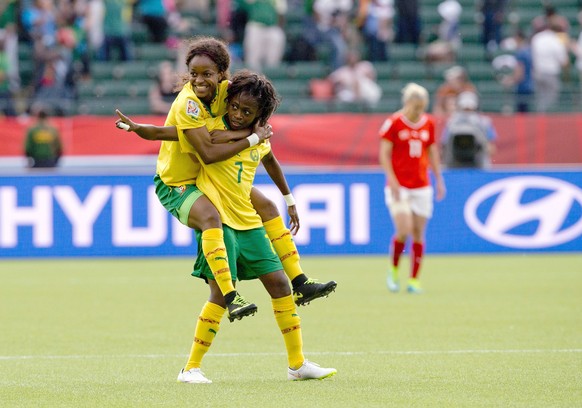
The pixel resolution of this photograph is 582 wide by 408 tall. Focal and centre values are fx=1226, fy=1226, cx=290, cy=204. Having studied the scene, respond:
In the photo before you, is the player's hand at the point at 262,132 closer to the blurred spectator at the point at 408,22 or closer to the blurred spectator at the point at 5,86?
the blurred spectator at the point at 5,86

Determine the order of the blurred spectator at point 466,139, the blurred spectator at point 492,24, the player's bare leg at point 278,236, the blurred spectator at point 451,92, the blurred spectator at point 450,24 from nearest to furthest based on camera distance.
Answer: the player's bare leg at point 278,236, the blurred spectator at point 466,139, the blurred spectator at point 451,92, the blurred spectator at point 450,24, the blurred spectator at point 492,24

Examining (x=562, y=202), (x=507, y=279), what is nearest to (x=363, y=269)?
(x=507, y=279)

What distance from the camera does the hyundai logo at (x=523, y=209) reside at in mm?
17922

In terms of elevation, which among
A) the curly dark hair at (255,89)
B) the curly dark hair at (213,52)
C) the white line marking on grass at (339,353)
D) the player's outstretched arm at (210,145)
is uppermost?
the curly dark hair at (213,52)

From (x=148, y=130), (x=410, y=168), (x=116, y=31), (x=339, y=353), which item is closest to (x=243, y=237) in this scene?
(x=148, y=130)

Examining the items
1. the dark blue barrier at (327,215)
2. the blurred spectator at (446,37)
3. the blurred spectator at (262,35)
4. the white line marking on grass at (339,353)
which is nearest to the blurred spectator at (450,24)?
the blurred spectator at (446,37)

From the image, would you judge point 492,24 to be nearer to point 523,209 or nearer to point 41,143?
point 523,209

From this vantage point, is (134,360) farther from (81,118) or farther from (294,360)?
(81,118)

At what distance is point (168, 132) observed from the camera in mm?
7312

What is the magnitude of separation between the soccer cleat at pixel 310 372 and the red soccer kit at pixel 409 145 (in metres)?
6.42

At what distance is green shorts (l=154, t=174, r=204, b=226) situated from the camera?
747cm

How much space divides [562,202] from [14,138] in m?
8.68

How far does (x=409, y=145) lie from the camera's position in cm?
1366

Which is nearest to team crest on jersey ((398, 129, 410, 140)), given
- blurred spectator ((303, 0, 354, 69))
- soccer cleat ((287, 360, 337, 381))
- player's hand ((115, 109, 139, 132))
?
soccer cleat ((287, 360, 337, 381))
